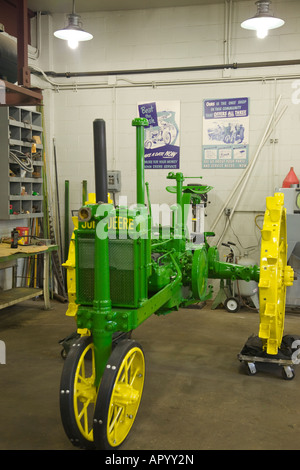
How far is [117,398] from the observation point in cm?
236

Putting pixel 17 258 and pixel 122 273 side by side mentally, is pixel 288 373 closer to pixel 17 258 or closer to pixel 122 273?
pixel 122 273

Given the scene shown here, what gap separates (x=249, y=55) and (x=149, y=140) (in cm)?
164

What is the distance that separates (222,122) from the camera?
5984 millimetres

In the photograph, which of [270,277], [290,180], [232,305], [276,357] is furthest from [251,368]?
[290,180]

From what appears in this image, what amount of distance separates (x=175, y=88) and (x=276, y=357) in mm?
3898

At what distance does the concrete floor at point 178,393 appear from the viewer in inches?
104

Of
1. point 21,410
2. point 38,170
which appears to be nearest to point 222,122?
point 38,170

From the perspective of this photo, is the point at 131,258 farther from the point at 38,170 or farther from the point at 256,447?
the point at 38,170

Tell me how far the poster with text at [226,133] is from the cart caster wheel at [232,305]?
1.71 meters

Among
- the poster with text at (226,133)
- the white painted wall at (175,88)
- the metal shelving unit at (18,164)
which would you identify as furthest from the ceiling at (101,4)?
the metal shelving unit at (18,164)

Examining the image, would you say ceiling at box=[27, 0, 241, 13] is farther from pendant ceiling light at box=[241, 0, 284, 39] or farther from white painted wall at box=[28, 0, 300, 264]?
pendant ceiling light at box=[241, 0, 284, 39]

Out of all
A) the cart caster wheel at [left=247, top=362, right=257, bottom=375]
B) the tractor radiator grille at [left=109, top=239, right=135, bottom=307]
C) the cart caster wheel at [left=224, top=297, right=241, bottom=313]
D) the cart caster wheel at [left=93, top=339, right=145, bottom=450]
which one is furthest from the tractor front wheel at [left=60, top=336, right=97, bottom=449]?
the cart caster wheel at [left=224, top=297, right=241, bottom=313]

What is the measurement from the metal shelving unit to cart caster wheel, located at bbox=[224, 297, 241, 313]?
2609mm

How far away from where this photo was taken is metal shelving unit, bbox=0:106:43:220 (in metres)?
5.36
